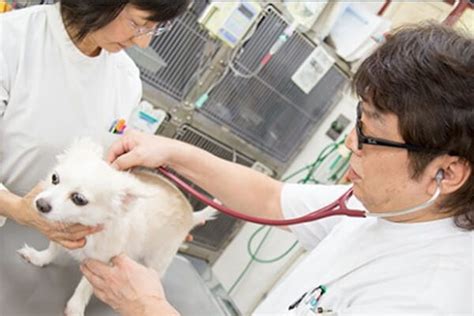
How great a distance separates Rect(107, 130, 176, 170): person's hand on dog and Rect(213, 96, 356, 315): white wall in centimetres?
145

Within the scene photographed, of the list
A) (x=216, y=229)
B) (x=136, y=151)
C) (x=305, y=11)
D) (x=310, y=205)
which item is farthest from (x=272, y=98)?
(x=136, y=151)

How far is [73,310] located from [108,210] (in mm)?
288

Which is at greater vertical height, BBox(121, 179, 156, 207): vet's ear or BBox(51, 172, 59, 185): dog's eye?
BBox(121, 179, 156, 207): vet's ear

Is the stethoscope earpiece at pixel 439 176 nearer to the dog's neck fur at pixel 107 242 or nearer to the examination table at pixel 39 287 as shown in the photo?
the dog's neck fur at pixel 107 242

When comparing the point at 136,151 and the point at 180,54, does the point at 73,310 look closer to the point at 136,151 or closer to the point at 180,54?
the point at 136,151

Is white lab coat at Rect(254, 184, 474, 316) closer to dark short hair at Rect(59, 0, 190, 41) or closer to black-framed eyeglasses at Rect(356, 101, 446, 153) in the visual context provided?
black-framed eyeglasses at Rect(356, 101, 446, 153)

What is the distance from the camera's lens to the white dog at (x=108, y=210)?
104 cm

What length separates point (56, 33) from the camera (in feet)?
3.79

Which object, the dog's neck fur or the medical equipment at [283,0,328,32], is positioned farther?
the medical equipment at [283,0,328,32]

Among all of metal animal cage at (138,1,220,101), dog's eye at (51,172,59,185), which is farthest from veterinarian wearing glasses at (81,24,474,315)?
metal animal cage at (138,1,220,101)

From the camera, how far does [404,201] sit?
3.11 feet

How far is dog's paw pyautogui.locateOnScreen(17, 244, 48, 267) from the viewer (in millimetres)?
1259

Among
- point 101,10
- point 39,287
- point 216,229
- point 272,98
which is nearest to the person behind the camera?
point 101,10

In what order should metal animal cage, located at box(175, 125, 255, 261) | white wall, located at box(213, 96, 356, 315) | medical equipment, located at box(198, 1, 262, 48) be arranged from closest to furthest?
medical equipment, located at box(198, 1, 262, 48)
metal animal cage, located at box(175, 125, 255, 261)
white wall, located at box(213, 96, 356, 315)
